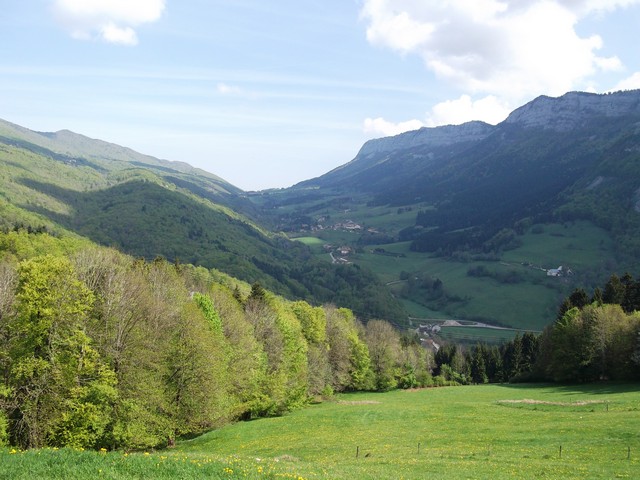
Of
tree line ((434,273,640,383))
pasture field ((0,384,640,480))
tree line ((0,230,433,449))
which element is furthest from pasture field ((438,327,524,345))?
tree line ((0,230,433,449))

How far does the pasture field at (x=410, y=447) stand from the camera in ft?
62.5

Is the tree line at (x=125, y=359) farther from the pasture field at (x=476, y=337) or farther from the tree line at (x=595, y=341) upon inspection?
the pasture field at (x=476, y=337)

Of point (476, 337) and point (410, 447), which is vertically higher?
point (410, 447)

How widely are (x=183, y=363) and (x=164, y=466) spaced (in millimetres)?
25484

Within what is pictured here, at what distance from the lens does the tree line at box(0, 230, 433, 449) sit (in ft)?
102

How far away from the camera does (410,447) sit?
3644 cm

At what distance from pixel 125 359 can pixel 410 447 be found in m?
25.2

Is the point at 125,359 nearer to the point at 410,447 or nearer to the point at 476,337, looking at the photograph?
the point at 410,447

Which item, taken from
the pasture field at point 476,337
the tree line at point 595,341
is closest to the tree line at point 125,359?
the tree line at point 595,341

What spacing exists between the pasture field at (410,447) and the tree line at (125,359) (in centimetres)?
444

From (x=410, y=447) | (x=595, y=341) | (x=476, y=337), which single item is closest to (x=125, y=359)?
(x=410, y=447)

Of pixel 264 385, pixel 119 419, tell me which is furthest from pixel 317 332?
pixel 119 419

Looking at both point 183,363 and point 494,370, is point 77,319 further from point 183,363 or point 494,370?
point 494,370

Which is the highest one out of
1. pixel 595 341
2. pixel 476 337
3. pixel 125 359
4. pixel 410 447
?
pixel 125 359
